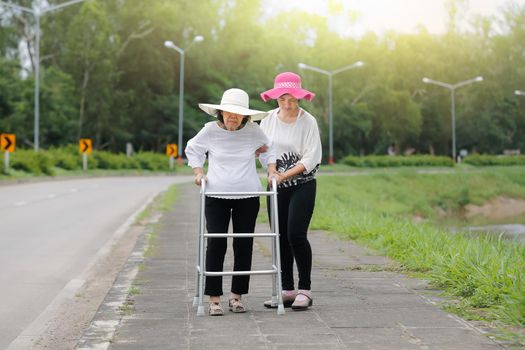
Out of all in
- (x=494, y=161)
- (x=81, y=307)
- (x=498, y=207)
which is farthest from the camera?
(x=494, y=161)

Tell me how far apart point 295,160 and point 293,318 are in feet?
4.12

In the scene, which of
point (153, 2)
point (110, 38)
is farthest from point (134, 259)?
point (153, 2)

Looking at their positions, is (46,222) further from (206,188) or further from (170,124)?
(170,124)

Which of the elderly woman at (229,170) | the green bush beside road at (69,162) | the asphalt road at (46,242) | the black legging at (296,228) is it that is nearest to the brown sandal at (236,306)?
the elderly woman at (229,170)

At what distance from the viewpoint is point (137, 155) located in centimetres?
5584

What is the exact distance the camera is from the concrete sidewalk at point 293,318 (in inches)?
223

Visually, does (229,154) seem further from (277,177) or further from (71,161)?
(71,161)

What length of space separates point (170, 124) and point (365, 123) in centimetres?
1572

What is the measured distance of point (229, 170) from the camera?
6.88m

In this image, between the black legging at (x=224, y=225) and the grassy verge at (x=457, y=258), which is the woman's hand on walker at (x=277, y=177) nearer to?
the black legging at (x=224, y=225)

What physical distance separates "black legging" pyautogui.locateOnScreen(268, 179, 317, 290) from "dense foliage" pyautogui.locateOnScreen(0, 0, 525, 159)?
2089 inches

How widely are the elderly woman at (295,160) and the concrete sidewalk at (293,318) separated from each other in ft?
1.42

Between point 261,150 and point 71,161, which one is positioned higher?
point 71,161

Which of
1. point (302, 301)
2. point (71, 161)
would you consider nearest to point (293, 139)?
point (302, 301)
